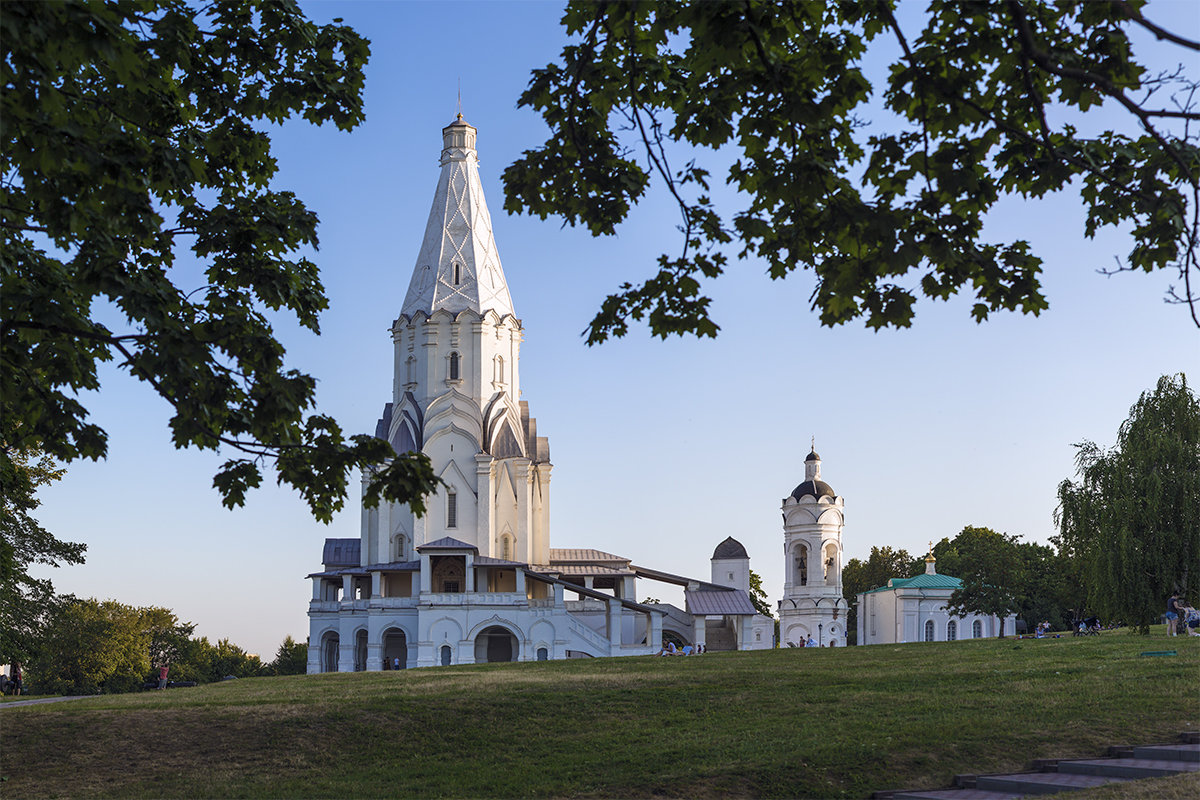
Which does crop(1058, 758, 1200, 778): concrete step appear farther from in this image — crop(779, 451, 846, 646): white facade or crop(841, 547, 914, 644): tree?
crop(841, 547, 914, 644): tree

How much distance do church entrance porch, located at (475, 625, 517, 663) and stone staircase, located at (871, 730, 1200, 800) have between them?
43326mm

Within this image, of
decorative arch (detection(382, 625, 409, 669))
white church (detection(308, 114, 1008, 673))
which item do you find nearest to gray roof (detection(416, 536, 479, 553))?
white church (detection(308, 114, 1008, 673))

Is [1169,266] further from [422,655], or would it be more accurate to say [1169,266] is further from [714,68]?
[422,655]

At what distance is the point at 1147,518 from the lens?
30.1m

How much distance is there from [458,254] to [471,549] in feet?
53.4

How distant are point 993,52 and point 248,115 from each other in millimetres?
6603

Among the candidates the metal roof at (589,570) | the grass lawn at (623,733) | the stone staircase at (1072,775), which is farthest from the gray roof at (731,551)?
the stone staircase at (1072,775)

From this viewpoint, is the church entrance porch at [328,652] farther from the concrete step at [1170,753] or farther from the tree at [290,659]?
the concrete step at [1170,753]

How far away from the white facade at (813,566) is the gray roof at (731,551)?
594 centimetres

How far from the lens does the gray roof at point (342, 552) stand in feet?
207

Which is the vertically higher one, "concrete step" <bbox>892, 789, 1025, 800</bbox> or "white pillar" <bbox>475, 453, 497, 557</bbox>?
"white pillar" <bbox>475, 453, 497, 557</bbox>

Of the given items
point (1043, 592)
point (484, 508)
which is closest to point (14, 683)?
point (484, 508)

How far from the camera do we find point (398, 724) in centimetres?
1741

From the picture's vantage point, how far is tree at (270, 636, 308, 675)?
78.6 m
